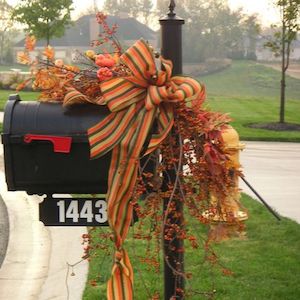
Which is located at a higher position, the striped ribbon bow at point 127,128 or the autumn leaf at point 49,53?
the autumn leaf at point 49,53

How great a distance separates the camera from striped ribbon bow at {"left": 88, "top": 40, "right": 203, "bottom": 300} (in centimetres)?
222

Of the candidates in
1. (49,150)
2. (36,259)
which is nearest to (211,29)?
(36,259)

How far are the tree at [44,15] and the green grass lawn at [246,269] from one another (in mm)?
19363

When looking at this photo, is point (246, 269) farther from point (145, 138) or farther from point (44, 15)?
point (44, 15)

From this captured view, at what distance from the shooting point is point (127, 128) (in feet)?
7.38

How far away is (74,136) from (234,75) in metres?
49.6

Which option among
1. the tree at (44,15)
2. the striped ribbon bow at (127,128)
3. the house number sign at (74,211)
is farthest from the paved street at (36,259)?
the tree at (44,15)

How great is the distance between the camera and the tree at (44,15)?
24.9 m

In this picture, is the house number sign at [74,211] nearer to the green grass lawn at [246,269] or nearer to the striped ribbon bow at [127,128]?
the striped ribbon bow at [127,128]

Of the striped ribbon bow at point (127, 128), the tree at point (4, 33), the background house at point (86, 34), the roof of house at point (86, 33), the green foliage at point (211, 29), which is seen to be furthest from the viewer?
the roof of house at point (86, 33)

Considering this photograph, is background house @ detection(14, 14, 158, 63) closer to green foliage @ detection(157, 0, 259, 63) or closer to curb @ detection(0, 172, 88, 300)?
green foliage @ detection(157, 0, 259, 63)

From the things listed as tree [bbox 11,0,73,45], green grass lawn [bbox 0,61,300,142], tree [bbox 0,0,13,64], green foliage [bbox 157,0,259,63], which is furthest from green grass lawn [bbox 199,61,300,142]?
tree [bbox 0,0,13,64]

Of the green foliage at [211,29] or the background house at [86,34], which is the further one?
the background house at [86,34]

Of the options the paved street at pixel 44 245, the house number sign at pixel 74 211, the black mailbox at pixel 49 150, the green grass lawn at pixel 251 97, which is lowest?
the green grass lawn at pixel 251 97
